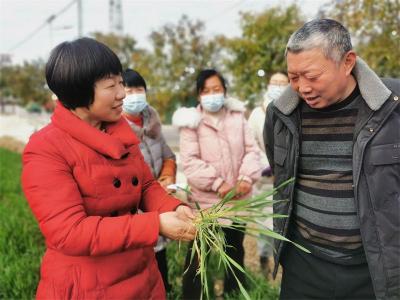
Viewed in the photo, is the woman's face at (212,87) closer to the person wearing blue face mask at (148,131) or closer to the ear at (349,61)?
the person wearing blue face mask at (148,131)

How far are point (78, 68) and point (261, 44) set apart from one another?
37.4 ft

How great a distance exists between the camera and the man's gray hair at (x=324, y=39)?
1812mm

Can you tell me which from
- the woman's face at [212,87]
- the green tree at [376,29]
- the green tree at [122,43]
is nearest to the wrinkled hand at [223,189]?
the woman's face at [212,87]

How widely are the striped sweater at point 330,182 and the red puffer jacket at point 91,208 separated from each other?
2.22ft

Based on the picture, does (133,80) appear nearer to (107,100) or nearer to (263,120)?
(263,120)

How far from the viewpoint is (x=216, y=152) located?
323 cm

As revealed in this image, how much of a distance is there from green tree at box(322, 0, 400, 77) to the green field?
14.4ft

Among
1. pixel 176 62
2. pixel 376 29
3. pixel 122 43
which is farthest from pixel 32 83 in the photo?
pixel 376 29

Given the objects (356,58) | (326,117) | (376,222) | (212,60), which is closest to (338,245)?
(376,222)

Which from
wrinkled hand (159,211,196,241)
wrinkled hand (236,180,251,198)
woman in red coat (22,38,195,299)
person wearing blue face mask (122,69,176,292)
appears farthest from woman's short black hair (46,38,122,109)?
wrinkled hand (236,180,251,198)

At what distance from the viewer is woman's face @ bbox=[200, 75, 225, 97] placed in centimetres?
334

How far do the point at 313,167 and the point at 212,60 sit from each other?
13.8 meters

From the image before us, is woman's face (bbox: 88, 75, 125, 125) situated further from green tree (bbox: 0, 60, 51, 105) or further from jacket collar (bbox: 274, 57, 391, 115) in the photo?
green tree (bbox: 0, 60, 51, 105)

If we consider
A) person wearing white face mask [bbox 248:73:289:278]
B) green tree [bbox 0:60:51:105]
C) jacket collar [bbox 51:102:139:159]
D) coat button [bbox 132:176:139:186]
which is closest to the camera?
jacket collar [bbox 51:102:139:159]
